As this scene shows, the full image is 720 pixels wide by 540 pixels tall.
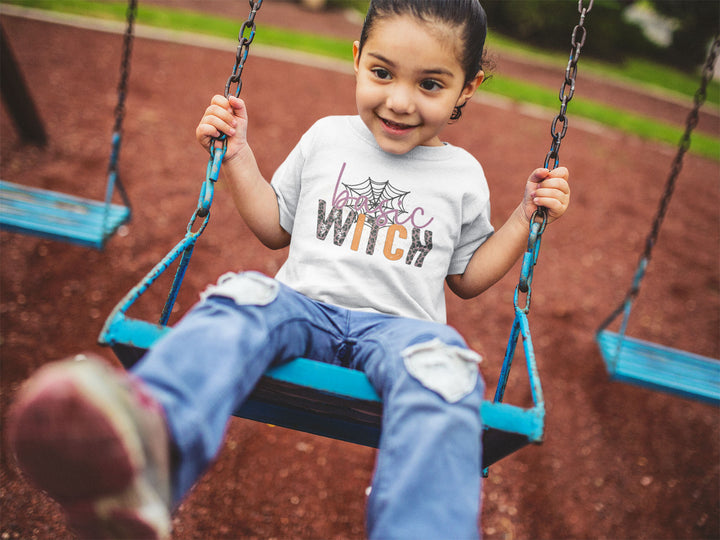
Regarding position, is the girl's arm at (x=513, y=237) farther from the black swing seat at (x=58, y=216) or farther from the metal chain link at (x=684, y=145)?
the black swing seat at (x=58, y=216)

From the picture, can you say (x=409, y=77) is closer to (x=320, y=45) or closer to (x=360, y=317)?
(x=360, y=317)

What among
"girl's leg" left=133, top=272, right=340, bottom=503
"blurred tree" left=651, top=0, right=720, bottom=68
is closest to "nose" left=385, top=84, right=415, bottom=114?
"girl's leg" left=133, top=272, right=340, bottom=503

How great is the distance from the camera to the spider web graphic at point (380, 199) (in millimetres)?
1494

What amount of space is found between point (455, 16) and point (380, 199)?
0.48 metres

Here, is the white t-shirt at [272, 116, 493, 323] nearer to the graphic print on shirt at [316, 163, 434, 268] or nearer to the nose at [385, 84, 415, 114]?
the graphic print on shirt at [316, 163, 434, 268]

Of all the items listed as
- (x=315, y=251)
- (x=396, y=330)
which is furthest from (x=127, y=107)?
(x=396, y=330)

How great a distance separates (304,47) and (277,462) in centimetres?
608

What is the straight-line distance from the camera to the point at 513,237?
4.99ft

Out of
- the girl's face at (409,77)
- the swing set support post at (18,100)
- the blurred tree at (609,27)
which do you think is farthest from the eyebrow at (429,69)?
the blurred tree at (609,27)

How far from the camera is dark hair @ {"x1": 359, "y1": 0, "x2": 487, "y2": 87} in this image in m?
1.35

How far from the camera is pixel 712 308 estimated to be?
375 cm

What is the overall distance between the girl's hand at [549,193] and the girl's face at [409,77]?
0.29m

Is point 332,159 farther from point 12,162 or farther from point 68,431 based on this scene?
point 12,162

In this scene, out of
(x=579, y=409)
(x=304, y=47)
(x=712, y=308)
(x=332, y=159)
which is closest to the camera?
(x=332, y=159)
